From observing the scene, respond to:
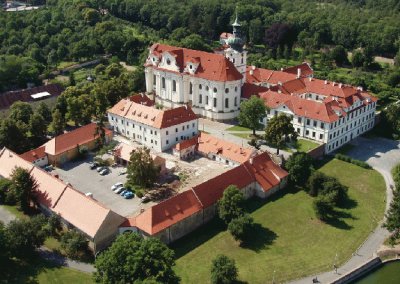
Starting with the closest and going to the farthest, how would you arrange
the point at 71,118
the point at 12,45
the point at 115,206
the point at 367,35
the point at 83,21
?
the point at 115,206
the point at 71,118
the point at 12,45
the point at 367,35
the point at 83,21

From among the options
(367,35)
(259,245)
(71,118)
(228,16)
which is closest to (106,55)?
(228,16)

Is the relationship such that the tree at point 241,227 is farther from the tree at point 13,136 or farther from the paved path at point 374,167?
the tree at point 13,136

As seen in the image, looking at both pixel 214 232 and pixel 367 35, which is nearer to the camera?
pixel 214 232

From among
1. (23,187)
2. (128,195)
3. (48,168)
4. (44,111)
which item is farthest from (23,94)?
(128,195)

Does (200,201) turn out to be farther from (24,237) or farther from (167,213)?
(24,237)

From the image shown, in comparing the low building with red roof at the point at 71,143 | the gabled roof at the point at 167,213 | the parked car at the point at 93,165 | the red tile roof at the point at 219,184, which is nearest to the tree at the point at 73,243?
the gabled roof at the point at 167,213

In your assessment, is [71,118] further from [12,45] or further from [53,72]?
[12,45]

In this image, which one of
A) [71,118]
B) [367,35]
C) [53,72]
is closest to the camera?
[71,118]
